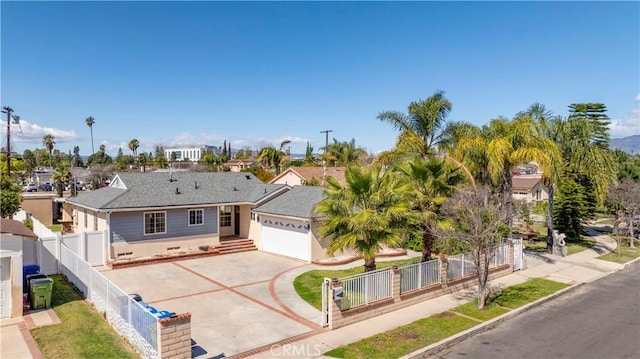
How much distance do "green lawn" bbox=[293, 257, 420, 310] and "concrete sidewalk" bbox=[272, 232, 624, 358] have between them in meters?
2.34

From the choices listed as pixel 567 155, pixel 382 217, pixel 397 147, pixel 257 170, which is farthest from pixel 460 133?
pixel 257 170

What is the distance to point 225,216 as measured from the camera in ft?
88.3

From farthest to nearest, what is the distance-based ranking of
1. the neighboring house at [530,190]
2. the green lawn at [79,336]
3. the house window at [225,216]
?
1. the neighboring house at [530,190]
2. the house window at [225,216]
3. the green lawn at [79,336]

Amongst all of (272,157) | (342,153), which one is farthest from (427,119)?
(272,157)

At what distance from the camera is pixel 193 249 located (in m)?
23.6

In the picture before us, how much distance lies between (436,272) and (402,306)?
242 cm

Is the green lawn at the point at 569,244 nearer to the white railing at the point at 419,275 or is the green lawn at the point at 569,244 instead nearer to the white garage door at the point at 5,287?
the white railing at the point at 419,275

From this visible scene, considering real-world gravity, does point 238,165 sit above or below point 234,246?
above

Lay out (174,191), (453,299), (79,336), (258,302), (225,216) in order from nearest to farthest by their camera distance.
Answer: (79,336)
(258,302)
(453,299)
(174,191)
(225,216)

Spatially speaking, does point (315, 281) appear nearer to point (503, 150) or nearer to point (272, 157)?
point (503, 150)

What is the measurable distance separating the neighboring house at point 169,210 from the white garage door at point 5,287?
7.96m

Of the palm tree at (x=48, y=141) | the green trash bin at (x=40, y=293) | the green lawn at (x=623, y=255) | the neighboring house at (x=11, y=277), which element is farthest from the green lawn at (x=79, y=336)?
the palm tree at (x=48, y=141)

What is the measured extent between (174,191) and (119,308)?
43.8 ft

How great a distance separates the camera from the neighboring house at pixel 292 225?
21.8m
